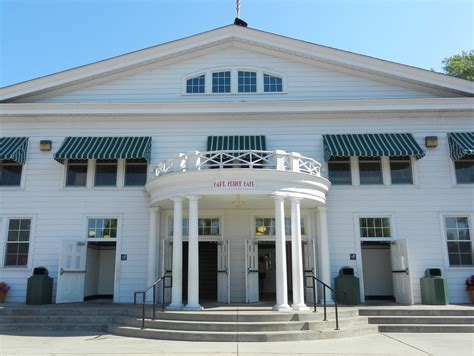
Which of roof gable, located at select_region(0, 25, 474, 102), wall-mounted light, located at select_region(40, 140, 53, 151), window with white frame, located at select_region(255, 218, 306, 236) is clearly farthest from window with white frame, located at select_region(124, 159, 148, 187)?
window with white frame, located at select_region(255, 218, 306, 236)

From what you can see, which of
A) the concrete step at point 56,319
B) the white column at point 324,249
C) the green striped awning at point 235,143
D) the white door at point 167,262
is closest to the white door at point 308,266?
the white column at point 324,249

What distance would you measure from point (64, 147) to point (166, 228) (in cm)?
479

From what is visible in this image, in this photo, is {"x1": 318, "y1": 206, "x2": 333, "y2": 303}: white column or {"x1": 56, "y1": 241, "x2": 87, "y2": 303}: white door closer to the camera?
{"x1": 318, "y1": 206, "x2": 333, "y2": 303}: white column

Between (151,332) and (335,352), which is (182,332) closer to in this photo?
(151,332)

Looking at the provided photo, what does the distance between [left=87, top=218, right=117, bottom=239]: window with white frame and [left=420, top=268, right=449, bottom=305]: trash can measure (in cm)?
1077

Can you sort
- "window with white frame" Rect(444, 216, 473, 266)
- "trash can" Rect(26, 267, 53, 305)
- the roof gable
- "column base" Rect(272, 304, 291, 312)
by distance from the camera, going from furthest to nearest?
the roof gable
"window with white frame" Rect(444, 216, 473, 266)
"trash can" Rect(26, 267, 53, 305)
"column base" Rect(272, 304, 291, 312)

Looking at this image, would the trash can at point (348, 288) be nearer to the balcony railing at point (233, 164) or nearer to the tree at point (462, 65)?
the balcony railing at point (233, 164)

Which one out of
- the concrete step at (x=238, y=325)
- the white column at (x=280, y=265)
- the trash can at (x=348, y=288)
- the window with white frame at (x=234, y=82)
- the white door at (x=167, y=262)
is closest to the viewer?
the concrete step at (x=238, y=325)

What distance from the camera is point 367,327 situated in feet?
34.1

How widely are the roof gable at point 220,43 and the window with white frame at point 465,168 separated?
2.56 m

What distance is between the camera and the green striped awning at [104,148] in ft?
47.6

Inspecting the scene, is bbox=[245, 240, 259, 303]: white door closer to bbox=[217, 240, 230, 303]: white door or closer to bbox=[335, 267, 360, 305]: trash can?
bbox=[217, 240, 230, 303]: white door

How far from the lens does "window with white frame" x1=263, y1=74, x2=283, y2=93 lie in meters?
15.9

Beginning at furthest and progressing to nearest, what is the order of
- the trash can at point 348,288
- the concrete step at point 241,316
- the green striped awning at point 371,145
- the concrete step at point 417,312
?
the green striped awning at point 371,145
the trash can at point 348,288
the concrete step at point 417,312
the concrete step at point 241,316
